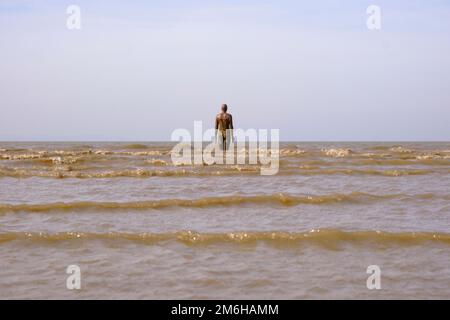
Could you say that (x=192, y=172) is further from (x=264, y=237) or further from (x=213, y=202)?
(x=264, y=237)

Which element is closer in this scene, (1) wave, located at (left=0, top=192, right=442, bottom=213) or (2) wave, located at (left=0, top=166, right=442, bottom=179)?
(1) wave, located at (left=0, top=192, right=442, bottom=213)

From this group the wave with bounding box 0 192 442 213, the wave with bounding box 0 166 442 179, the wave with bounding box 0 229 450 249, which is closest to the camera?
the wave with bounding box 0 229 450 249

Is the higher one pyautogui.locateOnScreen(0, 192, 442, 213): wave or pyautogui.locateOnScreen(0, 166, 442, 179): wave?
pyautogui.locateOnScreen(0, 166, 442, 179): wave

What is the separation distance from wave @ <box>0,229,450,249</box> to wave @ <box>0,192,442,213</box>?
154 cm

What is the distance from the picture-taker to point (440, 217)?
7.11 m

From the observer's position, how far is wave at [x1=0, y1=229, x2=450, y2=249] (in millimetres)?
5918

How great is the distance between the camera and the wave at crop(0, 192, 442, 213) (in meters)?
7.71

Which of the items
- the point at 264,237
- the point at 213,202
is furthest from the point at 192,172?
the point at 264,237

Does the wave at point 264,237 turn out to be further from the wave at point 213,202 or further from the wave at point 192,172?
the wave at point 192,172

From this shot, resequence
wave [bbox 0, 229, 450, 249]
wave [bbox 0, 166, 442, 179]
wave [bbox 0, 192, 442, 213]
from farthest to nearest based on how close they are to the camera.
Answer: wave [bbox 0, 166, 442, 179]
wave [bbox 0, 192, 442, 213]
wave [bbox 0, 229, 450, 249]

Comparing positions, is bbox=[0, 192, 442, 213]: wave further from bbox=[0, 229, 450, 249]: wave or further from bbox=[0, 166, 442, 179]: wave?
bbox=[0, 166, 442, 179]: wave

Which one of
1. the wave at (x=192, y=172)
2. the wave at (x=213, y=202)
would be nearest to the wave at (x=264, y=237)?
the wave at (x=213, y=202)

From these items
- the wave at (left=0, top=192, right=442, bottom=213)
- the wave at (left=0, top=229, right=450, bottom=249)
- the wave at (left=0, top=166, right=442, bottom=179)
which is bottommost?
the wave at (left=0, top=229, right=450, bottom=249)

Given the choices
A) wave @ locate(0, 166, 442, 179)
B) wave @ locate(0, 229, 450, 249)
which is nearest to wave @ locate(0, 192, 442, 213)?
wave @ locate(0, 229, 450, 249)
